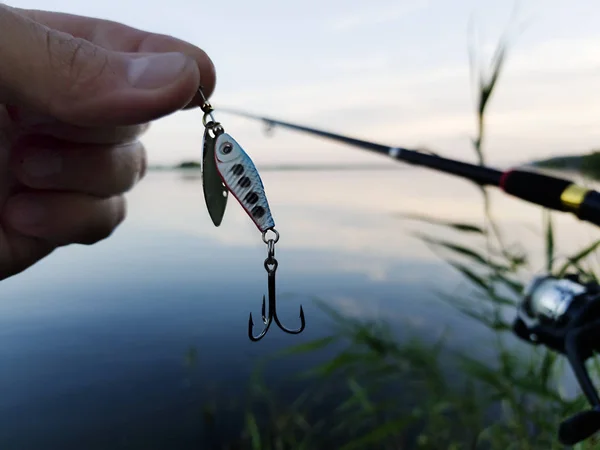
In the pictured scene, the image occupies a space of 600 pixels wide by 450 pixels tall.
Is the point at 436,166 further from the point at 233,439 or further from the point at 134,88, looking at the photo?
the point at 233,439

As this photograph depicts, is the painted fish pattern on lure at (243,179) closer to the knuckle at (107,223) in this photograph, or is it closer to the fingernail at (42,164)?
the fingernail at (42,164)

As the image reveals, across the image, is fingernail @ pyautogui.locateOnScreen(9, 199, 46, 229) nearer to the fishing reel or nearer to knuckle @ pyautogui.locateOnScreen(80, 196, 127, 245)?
knuckle @ pyautogui.locateOnScreen(80, 196, 127, 245)

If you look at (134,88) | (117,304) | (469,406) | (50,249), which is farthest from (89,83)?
(117,304)

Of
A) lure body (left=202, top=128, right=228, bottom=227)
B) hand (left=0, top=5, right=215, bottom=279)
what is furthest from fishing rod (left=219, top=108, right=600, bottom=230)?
hand (left=0, top=5, right=215, bottom=279)

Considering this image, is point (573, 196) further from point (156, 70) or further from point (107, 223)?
point (107, 223)

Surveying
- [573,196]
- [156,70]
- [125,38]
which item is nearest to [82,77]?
[156,70]

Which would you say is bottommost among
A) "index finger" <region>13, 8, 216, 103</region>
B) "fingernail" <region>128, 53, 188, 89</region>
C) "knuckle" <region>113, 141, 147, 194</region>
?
"knuckle" <region>113, 141, 147, 194</region>
